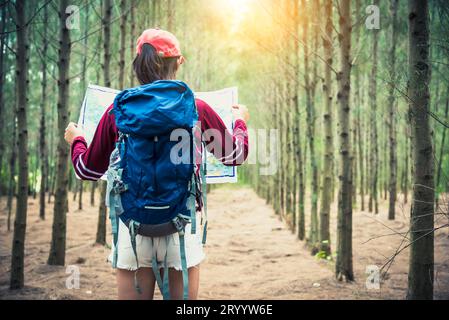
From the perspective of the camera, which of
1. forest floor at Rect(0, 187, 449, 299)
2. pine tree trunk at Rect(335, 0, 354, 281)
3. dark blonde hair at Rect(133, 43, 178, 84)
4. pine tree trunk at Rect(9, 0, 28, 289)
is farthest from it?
pine tree trunk at Rect(335, 0, 354, 281)

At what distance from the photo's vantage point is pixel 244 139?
6.01ft

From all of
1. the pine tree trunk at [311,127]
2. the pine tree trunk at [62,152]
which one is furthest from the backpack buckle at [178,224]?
the pine tree trunk at [311,127]

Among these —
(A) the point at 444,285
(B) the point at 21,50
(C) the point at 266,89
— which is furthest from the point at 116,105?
(C) the point at 266,89

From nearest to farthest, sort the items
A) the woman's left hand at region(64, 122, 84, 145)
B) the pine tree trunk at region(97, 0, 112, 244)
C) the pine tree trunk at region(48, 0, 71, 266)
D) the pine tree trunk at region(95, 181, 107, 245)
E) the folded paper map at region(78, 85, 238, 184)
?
the woman's left hand at region(64, 122, 84, 145) → the folded paper map at region(78, 85, 238, 184) → the pine tree trunk at region(48, 0, 71, 266) → the pine tree trunk at region(97, 0, 112, 244) → the pine tree trunk at region(95, 181, 107, 245)

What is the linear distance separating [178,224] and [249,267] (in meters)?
5.48

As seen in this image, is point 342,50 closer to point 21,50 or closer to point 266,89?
point 21,50

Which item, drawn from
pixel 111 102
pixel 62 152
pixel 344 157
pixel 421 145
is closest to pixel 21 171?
pixel 62 152

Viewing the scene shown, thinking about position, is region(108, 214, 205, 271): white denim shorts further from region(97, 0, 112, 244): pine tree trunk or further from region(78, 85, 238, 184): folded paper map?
region(97, 0, 112, 244): pine tree trunk

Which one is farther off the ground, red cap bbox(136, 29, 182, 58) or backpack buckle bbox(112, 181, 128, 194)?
red cap bbox(136, 29, 182, 58)

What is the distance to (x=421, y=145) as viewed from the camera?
3088 millimetres

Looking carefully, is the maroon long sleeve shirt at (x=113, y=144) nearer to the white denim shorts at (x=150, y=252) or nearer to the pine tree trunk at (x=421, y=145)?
the white denim shorts at (x=150, y=252)

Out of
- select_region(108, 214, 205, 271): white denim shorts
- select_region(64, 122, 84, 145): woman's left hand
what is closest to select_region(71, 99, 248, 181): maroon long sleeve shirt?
select_region(64, 122, 84, 145): woman's left hand

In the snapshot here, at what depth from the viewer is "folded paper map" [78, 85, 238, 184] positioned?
82.7 inches

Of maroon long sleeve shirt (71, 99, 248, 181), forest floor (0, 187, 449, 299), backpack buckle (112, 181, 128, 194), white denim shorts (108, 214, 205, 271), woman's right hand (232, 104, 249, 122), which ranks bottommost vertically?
forest floor (0, 187, 449, 299)
